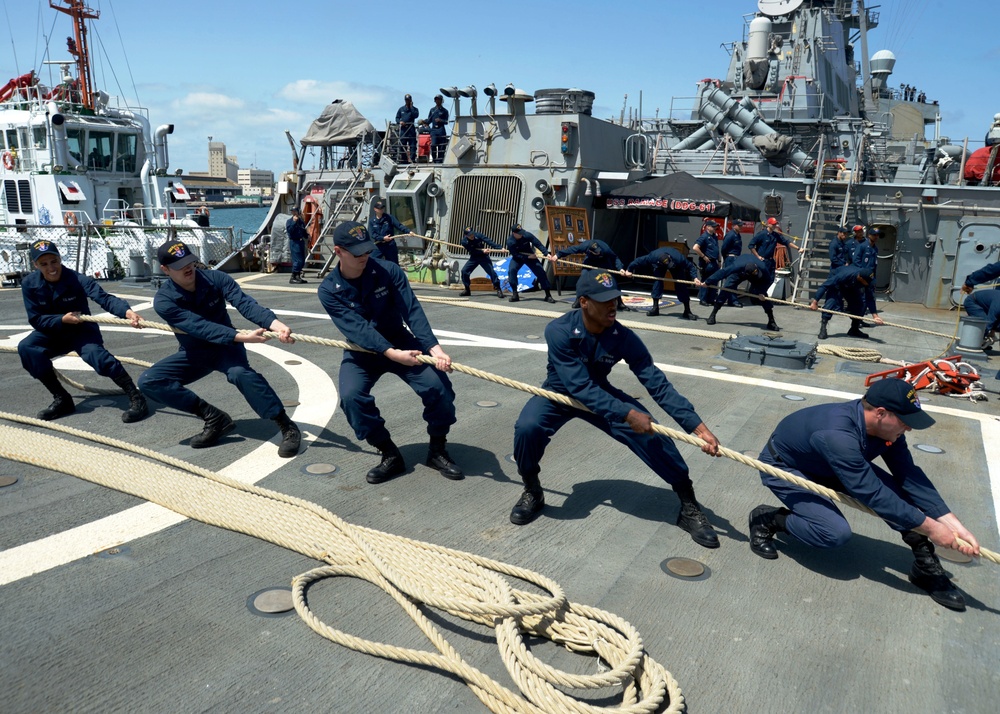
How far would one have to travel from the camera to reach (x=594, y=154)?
16875mm

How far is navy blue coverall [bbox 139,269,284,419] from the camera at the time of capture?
5500mm

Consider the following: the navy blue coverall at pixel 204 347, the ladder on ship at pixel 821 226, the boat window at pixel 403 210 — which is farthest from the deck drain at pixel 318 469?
the boat window at pixel 403 210

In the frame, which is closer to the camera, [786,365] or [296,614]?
[296,614]

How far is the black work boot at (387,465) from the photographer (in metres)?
5.05

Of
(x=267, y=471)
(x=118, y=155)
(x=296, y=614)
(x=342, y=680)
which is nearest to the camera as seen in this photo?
(x=342, y=680)

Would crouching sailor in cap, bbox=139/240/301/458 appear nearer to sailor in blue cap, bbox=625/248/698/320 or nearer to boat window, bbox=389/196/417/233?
sailor in blue cap, bbox=625/248/698/320

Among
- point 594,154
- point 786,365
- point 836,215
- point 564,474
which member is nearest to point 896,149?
point 836,215

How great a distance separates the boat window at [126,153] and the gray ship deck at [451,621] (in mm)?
19881

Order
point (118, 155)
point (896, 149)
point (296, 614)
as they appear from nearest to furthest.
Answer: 1. point (296, 614)
2. point (896, 149)
3. point (118, 155)

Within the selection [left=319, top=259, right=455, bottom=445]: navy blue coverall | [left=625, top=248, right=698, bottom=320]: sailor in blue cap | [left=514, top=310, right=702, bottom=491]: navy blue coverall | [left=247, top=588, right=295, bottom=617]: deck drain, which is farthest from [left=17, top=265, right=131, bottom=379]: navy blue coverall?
[left=625, top=248, right=698, bottom=320]: sailor in blue cap

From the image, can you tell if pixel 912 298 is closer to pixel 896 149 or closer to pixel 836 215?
pixel 836 215

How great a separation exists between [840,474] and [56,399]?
6448mm

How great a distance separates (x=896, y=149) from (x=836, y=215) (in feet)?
23.8

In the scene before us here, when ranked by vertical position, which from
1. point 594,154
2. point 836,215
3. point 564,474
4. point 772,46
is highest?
point 772,46
